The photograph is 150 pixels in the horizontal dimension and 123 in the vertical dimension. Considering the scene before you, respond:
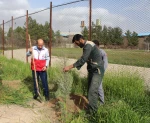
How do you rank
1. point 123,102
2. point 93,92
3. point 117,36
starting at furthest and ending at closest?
point 117,36
point 123,102
point 93,92

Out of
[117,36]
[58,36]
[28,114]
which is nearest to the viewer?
[28,114]

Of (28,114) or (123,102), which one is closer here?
(123,102)

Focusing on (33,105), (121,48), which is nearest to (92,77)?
(33,105)

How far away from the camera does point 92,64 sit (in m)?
4.97

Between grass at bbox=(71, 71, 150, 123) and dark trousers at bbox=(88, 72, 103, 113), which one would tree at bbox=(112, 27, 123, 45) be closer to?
grass at bbox=(71, 71, 150, 123)

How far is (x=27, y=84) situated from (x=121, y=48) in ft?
10.3

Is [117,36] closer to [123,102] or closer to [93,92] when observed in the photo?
[123,102]

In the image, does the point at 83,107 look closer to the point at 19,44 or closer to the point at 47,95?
the point at 47,95

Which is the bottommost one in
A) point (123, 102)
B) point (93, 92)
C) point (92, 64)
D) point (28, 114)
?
point (28, 114)

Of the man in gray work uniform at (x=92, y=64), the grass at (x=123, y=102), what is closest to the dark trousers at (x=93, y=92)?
the man in gray work uniform at (x=92, y=64)

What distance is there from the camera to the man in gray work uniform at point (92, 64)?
4.78 m

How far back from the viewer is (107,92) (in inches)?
237

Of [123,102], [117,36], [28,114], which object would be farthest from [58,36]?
[123,102]

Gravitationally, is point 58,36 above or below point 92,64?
above
